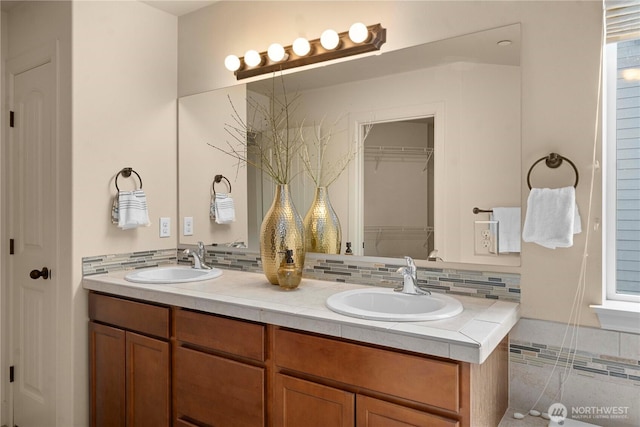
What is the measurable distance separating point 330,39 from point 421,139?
0.68m

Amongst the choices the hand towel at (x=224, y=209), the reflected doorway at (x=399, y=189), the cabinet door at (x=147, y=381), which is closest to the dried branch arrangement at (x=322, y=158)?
the reflected doorway at (x=399, y=189)

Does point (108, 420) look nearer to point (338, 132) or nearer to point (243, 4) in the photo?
point (338, 132)

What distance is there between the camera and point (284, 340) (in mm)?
1611

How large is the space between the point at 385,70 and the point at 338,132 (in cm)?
37

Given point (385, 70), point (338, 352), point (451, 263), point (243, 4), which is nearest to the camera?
point (338, 352)

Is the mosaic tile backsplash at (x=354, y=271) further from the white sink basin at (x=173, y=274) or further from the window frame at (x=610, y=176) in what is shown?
the window frame at (x=610, y=176)

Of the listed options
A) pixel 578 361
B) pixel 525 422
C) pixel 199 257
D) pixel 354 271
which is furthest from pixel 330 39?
pixel 525 422

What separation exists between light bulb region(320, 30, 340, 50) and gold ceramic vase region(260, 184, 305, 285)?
2.35 feet

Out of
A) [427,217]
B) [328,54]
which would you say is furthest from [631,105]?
[328,54]

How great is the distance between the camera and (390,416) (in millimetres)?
1376

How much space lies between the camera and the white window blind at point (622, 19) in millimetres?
1527

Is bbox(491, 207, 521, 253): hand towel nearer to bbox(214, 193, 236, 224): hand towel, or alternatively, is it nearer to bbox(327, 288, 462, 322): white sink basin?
bbox(327, 288, 462, 322): white sink basin

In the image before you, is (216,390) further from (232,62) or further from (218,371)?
(232,62)

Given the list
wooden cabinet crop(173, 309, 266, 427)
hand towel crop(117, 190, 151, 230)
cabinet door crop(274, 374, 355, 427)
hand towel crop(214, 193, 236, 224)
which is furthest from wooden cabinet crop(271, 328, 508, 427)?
hand towel crop(117, 190, 151, 230)
